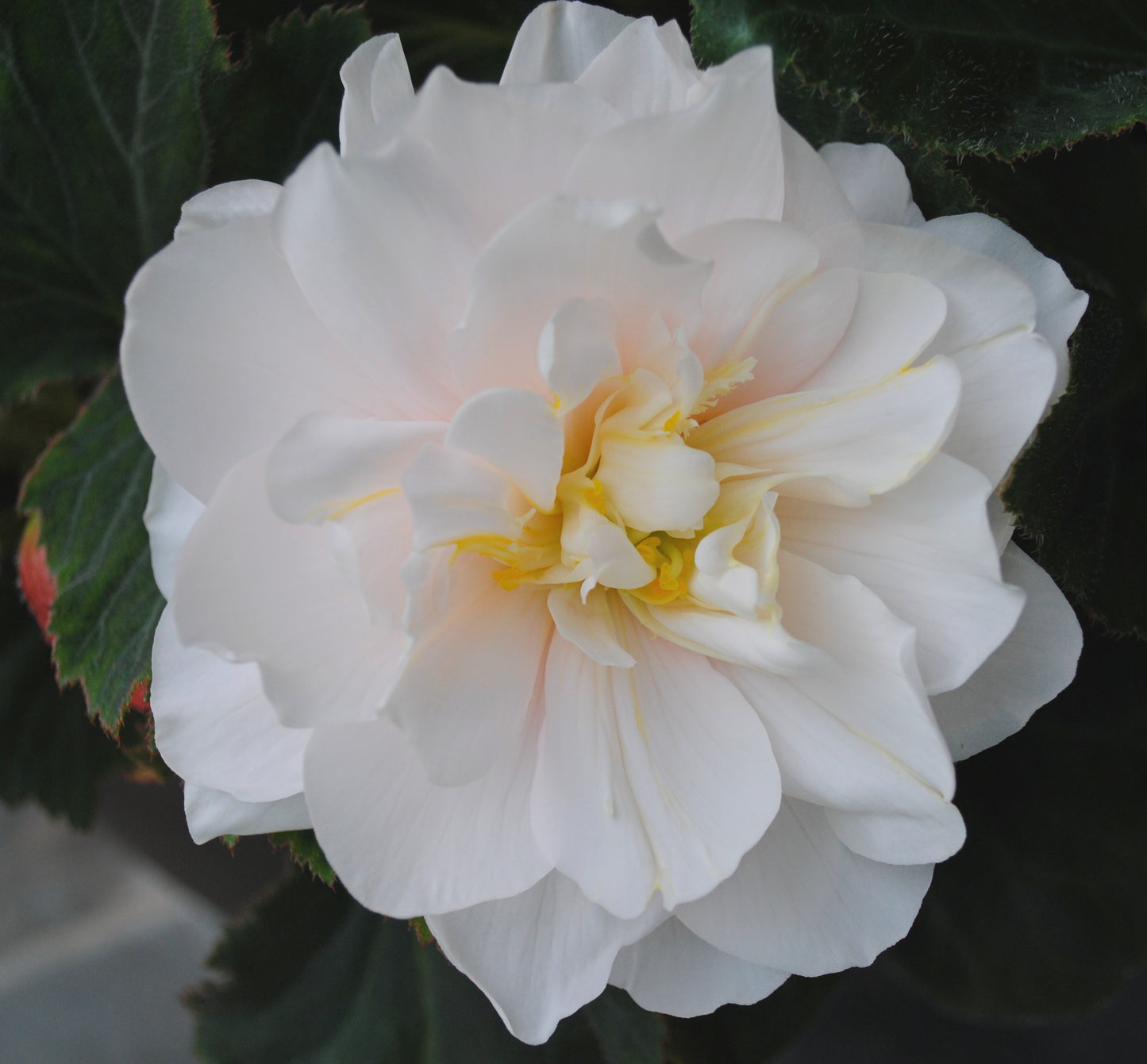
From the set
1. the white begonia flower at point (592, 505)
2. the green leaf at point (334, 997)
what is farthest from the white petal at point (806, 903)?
the green leaf at point (334, 997)

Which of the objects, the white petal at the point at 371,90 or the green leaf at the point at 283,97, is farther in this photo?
A: the green leaf at the point at 283,97

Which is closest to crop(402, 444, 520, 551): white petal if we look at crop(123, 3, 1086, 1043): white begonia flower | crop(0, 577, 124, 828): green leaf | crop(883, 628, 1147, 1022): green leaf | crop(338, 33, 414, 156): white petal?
crop(123, 3, 1086, 1043): white begonia flower

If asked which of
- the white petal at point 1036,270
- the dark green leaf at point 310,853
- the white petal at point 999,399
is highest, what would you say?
the white petal at point 1036,270

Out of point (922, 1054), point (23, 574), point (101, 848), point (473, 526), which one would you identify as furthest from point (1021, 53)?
point (101, 848)

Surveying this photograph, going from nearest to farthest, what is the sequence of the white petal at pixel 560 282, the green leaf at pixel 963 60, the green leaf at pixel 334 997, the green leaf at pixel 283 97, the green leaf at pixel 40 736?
the white petal at pixel 560 282 < the green leaf at pixel 963 60 < the green leaf at pixel 283 97 < the green leaf at pixel 334 997 < the green leaf at pixel 40 736

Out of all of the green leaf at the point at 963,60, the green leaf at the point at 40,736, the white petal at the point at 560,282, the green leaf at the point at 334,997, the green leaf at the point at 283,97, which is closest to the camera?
the white petal at the point at 560,282

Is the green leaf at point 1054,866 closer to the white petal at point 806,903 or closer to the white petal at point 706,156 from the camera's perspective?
the white petal at point 806,903

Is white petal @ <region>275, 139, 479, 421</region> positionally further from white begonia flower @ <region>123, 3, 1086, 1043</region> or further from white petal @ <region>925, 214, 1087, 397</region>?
white petal @ <region>925, 214, 1087, 397</region>

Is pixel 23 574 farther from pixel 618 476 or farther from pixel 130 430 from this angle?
pixel 618 476
